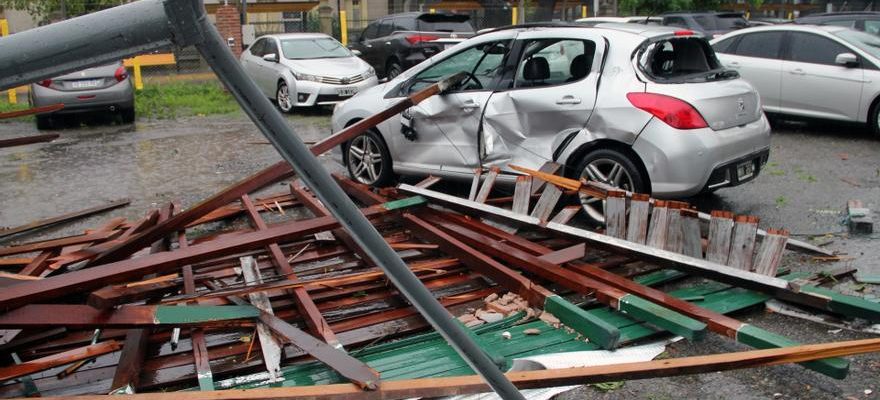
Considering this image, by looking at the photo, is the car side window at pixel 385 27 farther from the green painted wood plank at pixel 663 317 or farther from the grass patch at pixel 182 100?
the green painted wood plank at pixel 663 317

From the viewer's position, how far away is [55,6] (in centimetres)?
2314

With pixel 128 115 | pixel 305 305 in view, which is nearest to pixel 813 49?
pixel 305 305

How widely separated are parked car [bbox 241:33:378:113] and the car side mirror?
8467 mm

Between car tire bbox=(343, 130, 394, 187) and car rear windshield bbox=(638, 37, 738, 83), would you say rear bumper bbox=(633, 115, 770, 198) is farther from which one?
car tire bbox=(343, 130, 394, 187)

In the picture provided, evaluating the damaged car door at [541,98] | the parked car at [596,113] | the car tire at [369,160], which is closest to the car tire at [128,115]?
the car tire at [369,160]

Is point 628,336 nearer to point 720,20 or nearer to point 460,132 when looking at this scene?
point 460,132

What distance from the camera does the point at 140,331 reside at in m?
4.25

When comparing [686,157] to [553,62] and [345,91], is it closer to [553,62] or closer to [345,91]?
[553,62]

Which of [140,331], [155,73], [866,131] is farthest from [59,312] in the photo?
[155,73]

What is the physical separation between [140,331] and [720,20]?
17.6 meters

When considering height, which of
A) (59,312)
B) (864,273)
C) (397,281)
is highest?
(397,281)

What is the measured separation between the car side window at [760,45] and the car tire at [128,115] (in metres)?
11.2

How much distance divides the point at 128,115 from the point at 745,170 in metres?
12.3

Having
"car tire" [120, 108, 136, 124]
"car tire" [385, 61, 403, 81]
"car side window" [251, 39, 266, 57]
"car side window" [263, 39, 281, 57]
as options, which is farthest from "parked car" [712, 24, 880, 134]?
"car tire" [120, 108, 136, 124]
